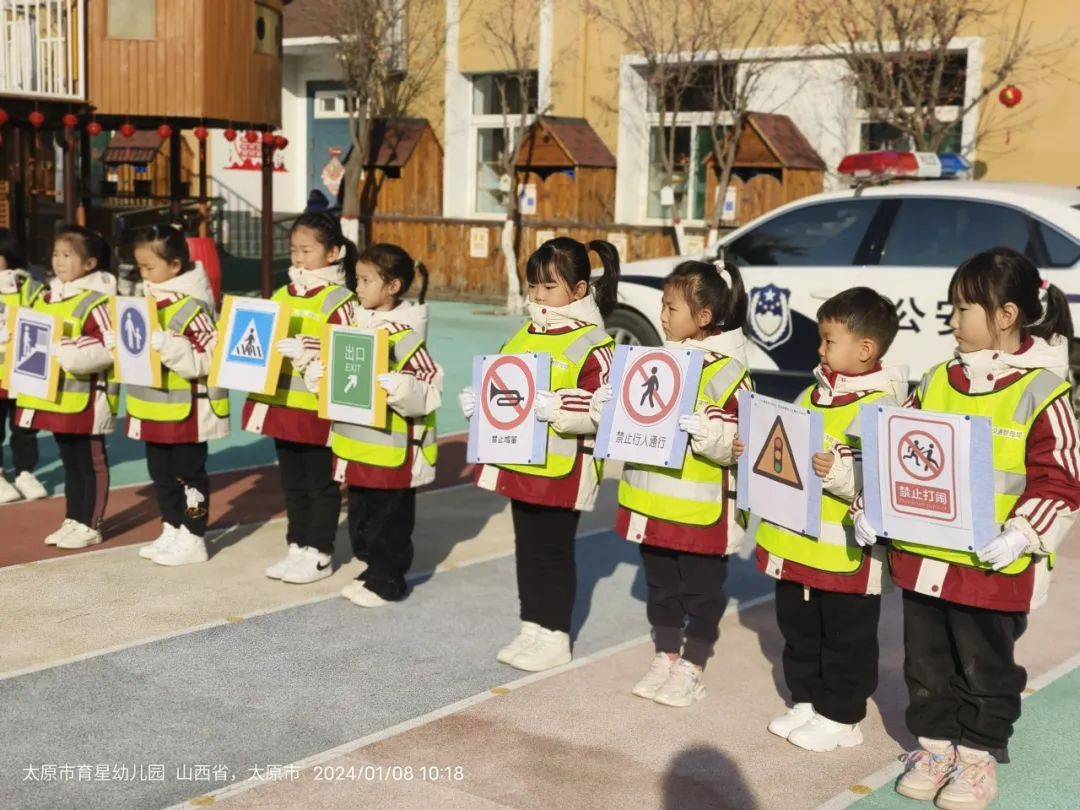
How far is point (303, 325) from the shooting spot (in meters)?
6.47

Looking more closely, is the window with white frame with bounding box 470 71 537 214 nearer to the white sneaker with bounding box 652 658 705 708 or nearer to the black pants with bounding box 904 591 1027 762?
the white sneaker with bounding box 652 658 705 708

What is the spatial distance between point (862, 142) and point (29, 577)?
15.3m

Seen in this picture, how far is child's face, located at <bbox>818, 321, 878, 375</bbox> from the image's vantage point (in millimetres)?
4473

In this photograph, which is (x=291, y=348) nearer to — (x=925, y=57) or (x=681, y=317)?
(x=681, y=317)

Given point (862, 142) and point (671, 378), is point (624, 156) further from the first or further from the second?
point (671, 378)

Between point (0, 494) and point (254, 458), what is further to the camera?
point (254, 458)

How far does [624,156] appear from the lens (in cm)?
2192

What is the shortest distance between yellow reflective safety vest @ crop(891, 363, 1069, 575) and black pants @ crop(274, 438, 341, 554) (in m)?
3.33

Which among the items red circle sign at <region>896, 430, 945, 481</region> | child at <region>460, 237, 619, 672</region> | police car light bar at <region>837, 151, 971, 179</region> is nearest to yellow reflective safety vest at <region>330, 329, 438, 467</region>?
child at <region>460, 237, 619, 672</region>

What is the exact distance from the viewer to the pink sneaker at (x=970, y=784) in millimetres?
4238

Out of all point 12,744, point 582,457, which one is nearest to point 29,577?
point 12,744

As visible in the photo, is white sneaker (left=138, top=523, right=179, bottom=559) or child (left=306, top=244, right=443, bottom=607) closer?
child (left=306, top=244, right=443, bottom=607)

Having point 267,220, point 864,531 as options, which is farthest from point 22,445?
point 267,220

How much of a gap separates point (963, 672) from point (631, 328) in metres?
7.29
